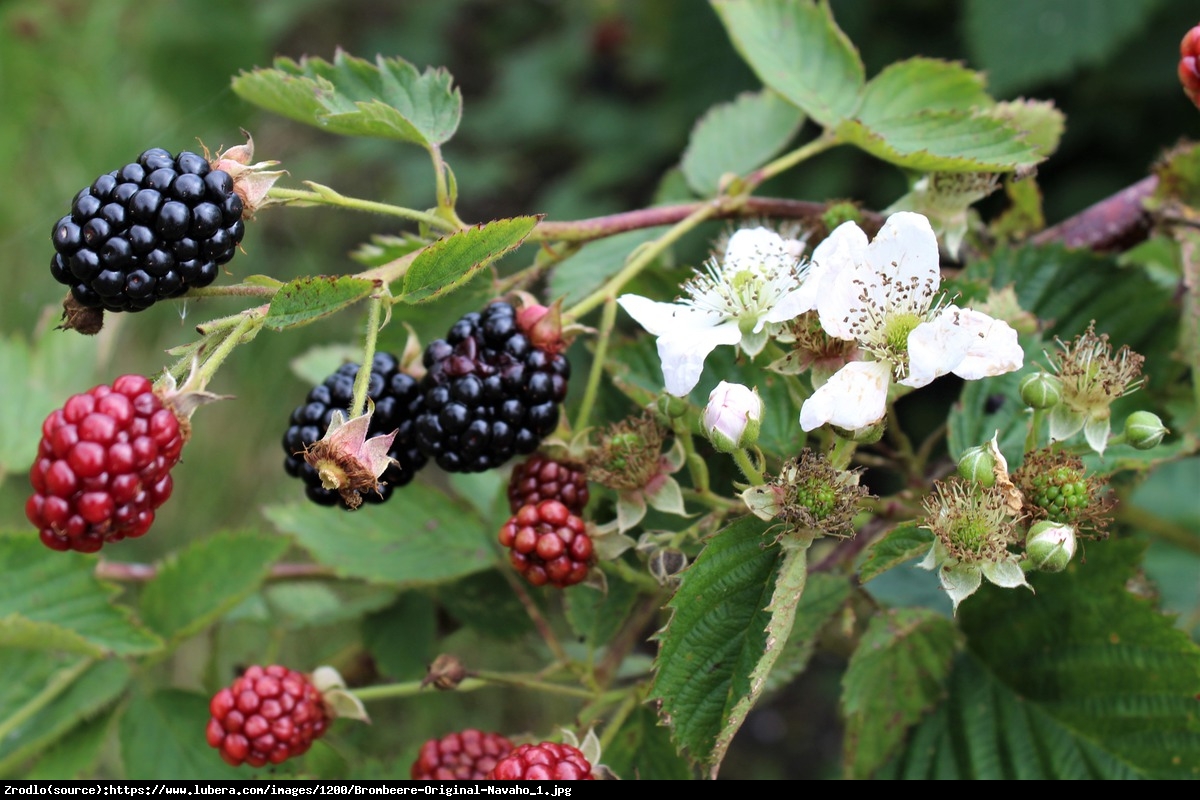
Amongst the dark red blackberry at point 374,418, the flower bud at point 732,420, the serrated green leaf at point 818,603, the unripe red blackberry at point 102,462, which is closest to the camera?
the unripe red blackberry at point 102,462

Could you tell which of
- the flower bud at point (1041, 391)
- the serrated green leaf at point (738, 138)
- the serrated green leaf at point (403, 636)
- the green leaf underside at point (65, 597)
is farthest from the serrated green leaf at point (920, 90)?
the green leaf underside at point (65, 597)

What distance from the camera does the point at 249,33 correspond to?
4.46 metres

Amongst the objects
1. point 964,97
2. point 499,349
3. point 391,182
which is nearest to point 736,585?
point 499,349

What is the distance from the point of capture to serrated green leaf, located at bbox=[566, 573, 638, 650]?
1507 mm

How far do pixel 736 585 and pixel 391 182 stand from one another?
451 cm

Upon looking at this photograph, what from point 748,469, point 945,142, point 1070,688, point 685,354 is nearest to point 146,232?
point 685,354

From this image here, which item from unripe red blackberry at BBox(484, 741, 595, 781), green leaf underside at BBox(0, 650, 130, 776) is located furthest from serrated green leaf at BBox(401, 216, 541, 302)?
green leaf underside at BBox(0, 650, 130, 776)

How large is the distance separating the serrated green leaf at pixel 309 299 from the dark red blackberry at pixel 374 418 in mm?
144

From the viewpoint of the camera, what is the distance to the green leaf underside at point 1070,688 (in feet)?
4.55

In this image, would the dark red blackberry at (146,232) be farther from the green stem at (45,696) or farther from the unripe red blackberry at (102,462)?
the green stem at (45,696)

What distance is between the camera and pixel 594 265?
1646 millimetres

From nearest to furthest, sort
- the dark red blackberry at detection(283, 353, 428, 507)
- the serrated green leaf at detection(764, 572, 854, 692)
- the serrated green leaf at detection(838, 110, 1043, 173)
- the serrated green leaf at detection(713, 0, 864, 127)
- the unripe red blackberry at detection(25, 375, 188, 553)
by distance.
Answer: the unripe red blackberry at detection(25, 375, 188, 553)
the dark red blackberry at detection(283, 353, 428, 507)
the serrated green leaf at detection(838, 110, 1043, 173)
the serrated green leaf at detection(764, 572, 854, 692)
the serrated green leaf at detection(713, 0, 864, 127)

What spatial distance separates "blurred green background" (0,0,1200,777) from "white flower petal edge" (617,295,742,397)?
3.26 ft

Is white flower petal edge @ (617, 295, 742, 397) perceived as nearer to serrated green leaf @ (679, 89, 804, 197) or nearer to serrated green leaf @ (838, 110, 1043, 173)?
serrated green leaf @ (838, 110, 1043, 173)
